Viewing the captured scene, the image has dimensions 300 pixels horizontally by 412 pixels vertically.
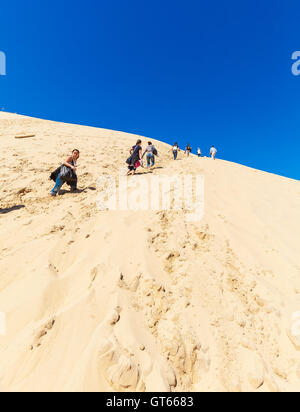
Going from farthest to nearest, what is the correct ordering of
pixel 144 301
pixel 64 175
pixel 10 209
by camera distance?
pixel 64 175 → pixel 10 209 → pixel 144 301

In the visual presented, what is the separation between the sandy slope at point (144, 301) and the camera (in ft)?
5.30

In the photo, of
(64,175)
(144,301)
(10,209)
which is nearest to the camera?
(144,301)

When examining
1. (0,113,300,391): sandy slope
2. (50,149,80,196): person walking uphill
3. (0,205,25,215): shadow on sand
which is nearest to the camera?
(0,113,300,391): sandy slope

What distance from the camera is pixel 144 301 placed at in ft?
7.32

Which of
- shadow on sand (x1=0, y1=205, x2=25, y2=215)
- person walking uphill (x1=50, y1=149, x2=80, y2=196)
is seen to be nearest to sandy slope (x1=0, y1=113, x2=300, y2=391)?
shadow on sand (x1=0, y1=205, x2=25, y2=215)

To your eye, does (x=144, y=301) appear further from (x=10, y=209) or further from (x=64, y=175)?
(x=64, y=175)

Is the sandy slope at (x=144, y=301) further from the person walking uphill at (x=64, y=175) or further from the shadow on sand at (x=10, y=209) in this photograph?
the person walking uphill at (x=64, y=175)

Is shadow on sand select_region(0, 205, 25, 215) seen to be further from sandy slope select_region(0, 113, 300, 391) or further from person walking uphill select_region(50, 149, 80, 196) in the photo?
person walking uphill select_region(50, 149, 80, 196)

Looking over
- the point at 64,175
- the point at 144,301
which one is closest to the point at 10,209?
the point at 64,175

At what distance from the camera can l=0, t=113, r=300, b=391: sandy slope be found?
162cm

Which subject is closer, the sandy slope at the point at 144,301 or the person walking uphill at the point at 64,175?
the sandy slope at the point at 144,301

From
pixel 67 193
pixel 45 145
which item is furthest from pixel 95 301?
pixel 45 145

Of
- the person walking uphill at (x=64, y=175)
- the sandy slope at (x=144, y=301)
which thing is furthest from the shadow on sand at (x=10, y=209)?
the person walking uphill at (x=64, y=175)
